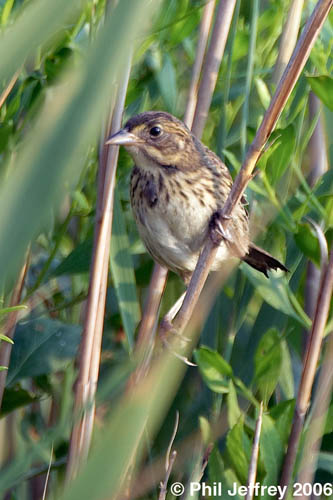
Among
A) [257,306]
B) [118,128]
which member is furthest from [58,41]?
[257,306]

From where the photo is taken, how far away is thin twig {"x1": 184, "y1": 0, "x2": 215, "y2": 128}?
2.01 m

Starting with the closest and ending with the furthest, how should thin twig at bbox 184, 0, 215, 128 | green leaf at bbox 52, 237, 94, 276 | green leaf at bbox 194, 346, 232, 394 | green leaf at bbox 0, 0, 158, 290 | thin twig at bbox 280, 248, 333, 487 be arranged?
green leaf at bbox 0, 0, 158, 290, thin twig at bbox 280, 248, 333, 487, green leaf at bbox 194, 346, 232, 394, green leaf at bbox 52, 237, 94, 276, thin twig at bbox 184, 0, 215, 128

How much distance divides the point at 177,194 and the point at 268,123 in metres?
0.98

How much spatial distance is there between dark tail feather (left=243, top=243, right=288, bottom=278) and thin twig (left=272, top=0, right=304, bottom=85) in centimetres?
46

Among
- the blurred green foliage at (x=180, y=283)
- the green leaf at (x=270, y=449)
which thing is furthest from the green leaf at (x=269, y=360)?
the green leaf at (x=270, y=449)

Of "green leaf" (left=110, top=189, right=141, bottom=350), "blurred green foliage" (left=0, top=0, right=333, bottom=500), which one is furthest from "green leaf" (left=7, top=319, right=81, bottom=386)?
"green leaf" (left=110, top=189, right=141, bottom=350)

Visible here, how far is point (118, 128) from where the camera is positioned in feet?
6.01

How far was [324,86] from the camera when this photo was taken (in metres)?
1.60

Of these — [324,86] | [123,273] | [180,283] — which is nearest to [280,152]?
[324,86]

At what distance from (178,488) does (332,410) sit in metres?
0.44

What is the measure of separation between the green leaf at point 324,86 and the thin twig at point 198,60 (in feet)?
1.63

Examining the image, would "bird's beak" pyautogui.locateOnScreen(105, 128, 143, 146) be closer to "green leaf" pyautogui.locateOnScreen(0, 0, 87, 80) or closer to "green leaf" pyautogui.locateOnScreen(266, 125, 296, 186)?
"green leaf" pyautogui.locateOnScreen(266, 125, 296, 186)

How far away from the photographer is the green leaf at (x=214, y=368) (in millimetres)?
1664

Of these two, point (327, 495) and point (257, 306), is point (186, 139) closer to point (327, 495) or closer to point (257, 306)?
point (257, 306)
